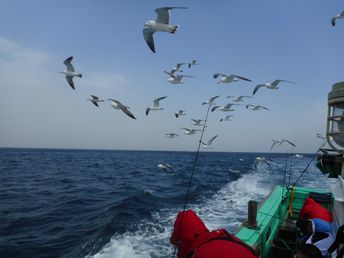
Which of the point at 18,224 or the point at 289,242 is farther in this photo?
the point at 18,224

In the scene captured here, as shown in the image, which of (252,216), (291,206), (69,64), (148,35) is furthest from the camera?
(69,64)

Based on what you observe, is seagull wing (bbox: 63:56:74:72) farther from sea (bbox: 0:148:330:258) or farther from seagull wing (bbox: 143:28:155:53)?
sea (bbox: 0:148:330:258)

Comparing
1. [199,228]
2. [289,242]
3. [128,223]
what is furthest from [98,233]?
[199,228]

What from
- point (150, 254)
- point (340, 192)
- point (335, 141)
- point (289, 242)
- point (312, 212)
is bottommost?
point (150, 254)

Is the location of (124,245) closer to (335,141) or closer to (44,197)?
(335,141)

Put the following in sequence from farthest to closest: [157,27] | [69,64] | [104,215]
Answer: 1. [104,215]
2. [69,64]
3. [157,27]

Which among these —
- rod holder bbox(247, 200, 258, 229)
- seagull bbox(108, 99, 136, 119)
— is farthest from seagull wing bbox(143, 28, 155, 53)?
rod holder bbox(247, 200, 258, 229)

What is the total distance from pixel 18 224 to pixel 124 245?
4.68 meters

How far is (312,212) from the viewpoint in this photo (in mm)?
5316

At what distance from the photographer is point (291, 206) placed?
9648 millimetres

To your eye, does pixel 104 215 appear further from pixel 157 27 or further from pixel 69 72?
pixel 157 27

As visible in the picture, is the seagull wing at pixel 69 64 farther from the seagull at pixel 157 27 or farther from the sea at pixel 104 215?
the sea at pixel 104 215

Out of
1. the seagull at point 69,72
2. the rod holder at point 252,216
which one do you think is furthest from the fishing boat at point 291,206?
the seagull at point 69,72

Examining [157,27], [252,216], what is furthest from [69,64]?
[252,216]
